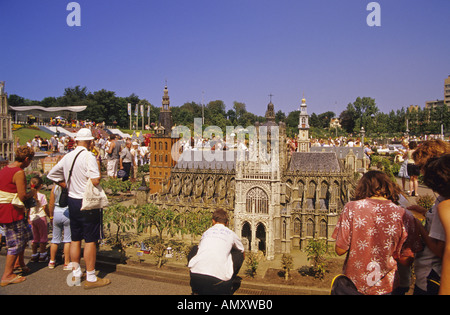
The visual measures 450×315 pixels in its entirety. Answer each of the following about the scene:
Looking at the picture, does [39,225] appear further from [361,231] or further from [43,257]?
[361,231]

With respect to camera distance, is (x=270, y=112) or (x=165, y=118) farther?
(x=165, y=118)

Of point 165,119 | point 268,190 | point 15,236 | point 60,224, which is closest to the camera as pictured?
point 15,236

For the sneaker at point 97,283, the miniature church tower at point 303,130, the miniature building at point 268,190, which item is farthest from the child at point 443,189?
the miniature church tower at point 303,130

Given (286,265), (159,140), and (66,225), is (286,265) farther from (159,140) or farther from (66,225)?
(159,140)

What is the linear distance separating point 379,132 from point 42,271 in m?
137

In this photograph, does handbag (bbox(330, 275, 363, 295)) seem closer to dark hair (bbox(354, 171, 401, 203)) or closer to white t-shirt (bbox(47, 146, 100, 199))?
dark hair (bbox(354, 171, 401, 203))

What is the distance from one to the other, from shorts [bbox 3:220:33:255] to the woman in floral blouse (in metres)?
7.78

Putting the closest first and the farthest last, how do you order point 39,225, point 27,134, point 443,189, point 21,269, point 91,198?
point 443,189 → point 91,198 → point 21,269 → point 39,225 → point 27,134

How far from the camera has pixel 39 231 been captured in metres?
10.9

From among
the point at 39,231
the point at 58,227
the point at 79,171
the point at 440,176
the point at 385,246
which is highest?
the point at 440,176

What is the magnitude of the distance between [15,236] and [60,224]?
5.30ft

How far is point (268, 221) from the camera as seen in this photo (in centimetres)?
2861

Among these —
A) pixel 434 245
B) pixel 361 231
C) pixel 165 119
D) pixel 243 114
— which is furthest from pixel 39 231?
pixel 243 114

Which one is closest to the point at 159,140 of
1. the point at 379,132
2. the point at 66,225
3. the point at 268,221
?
the point at 268,221
